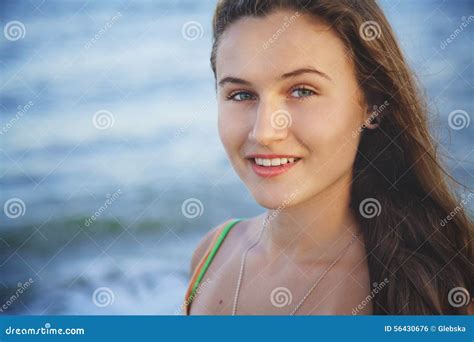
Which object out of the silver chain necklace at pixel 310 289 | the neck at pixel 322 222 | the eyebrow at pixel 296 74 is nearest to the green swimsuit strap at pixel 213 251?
the silver chain necklace at pixel 310 289

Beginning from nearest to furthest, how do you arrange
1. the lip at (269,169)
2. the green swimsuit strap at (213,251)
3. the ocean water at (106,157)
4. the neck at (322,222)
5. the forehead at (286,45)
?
the forehead at (286,45) < the lip at (269,169) < the neck at (322,222) < the green swimsuit strap at (213,251) < the ocean water at (106,157)

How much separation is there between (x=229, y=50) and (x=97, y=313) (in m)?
1.27

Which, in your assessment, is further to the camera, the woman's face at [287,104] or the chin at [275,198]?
the chin at [275,198]

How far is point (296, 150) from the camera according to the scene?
2318 millimetres

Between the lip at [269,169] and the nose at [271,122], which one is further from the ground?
the nose at [271,122]

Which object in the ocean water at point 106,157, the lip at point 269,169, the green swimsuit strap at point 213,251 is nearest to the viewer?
the lip at point 269,169

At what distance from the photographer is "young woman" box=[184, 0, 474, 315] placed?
2262 millimetres

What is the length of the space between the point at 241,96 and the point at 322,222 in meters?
0.57

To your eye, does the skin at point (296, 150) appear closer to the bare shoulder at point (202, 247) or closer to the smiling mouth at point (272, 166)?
the smiling mouth at point (272, 166)

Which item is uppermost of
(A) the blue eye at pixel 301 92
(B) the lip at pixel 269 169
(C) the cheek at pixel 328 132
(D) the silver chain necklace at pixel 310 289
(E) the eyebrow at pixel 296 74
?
(E) the eyebrow at pixel 296 74

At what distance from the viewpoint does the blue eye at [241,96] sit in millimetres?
2357

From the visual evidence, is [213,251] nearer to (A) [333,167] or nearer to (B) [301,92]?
(A) [333,167]

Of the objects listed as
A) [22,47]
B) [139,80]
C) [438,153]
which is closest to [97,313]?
[139,80]
